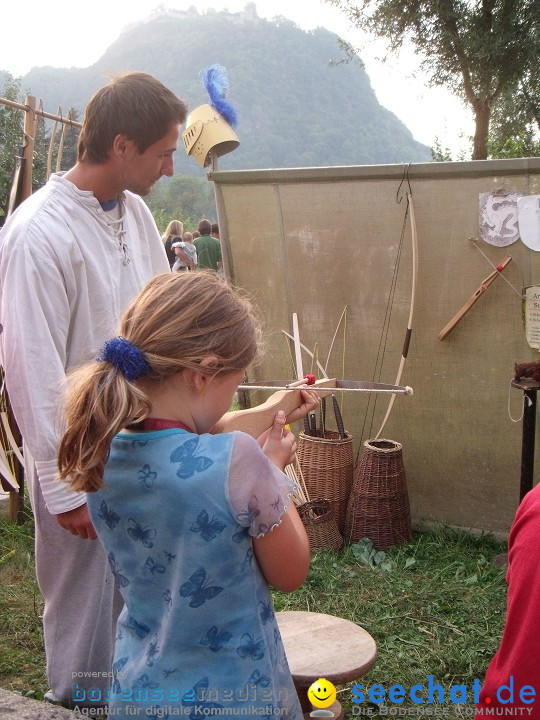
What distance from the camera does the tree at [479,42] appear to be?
35.7 feet

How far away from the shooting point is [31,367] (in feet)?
5.98

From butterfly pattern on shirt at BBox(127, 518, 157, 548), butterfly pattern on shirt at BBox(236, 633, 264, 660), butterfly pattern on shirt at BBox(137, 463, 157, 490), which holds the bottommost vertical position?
butterfly pattern on shirt at BBox(236, 633, 264, 660)

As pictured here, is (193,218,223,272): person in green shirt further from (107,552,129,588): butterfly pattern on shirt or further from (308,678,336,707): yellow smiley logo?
(107,552,129,588): butterfly pattern on shirt

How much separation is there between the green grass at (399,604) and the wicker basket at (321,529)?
0.07 meters

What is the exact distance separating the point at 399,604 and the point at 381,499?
68 centimetres

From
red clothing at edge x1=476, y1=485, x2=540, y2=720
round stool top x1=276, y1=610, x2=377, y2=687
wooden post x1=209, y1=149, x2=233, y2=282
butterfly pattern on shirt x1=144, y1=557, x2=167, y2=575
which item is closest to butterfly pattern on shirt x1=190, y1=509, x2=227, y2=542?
butterfly pattern on shirt x1=144, y1=557, x2=167, y2=575

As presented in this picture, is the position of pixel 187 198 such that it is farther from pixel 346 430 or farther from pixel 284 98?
pixel 346 430

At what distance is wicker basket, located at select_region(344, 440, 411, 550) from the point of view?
12.8 ft

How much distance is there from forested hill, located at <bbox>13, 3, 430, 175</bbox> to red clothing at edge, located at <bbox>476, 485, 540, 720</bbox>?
187ft

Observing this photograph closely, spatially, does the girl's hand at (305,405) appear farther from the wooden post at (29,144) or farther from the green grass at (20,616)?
the wooden post at (29,144)

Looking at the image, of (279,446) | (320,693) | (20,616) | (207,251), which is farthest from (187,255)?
(279,446)

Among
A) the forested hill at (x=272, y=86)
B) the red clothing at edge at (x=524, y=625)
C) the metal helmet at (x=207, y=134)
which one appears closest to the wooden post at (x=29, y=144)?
the metal helmet at (x=207, y=134)

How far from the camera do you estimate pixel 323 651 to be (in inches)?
77.0

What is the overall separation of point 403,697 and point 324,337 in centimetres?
207
